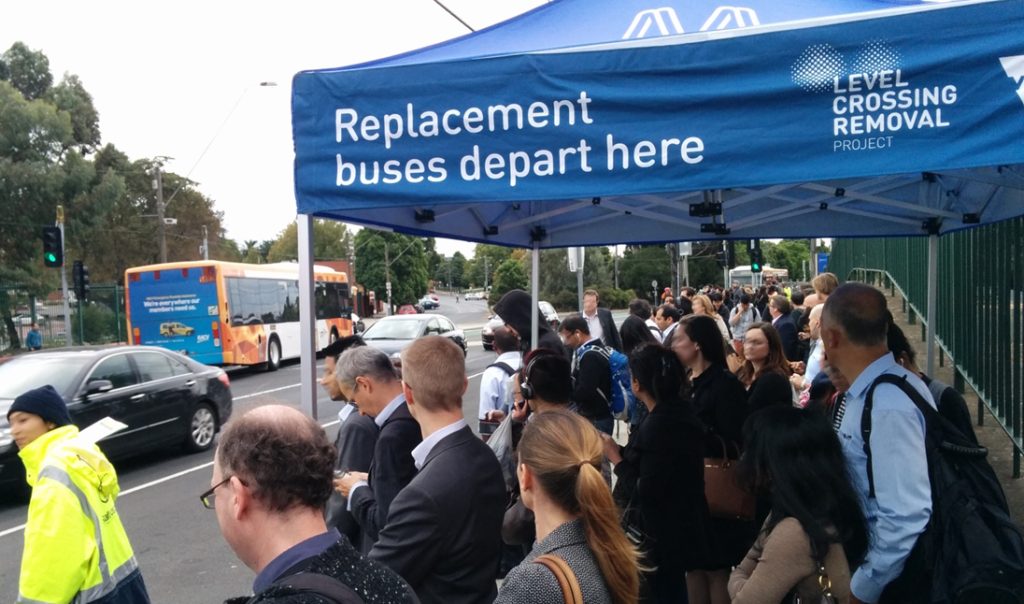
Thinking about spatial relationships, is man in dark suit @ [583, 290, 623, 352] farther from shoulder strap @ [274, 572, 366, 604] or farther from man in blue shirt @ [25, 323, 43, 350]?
man in blue shirt @ [25, 323, 43, 350]

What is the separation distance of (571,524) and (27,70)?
4481 centimetres

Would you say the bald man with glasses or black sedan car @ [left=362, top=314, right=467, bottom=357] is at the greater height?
the bald man with glasses

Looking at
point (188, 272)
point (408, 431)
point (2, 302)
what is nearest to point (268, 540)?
point (408, 431)

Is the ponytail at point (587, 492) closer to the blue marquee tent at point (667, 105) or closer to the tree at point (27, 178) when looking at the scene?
the blue marquee tent at point (667, 105)

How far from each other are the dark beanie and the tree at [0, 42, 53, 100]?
4134cm

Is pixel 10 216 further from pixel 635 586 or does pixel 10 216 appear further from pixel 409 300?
pixel 409 300

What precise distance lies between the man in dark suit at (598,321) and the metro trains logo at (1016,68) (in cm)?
668

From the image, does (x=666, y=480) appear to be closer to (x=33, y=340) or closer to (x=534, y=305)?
(x=534, y=305)

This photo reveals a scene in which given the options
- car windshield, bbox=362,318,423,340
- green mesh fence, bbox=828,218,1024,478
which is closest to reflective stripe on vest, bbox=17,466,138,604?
green mesh fence, bbox=828,218,1024,478

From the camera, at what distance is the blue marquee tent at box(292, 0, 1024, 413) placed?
9.02 feet

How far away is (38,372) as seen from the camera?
9344 millimetres

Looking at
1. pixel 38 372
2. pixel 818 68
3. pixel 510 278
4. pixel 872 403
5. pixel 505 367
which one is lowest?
pixel 38 372

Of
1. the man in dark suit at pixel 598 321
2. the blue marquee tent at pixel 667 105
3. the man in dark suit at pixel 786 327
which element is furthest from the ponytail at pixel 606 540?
the man in dark suit at pixel 786 327

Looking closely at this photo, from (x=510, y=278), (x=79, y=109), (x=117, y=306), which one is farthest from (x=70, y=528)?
(x=510, y=278)
